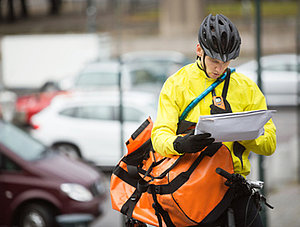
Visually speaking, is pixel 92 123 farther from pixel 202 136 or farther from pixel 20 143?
pixel 202 136

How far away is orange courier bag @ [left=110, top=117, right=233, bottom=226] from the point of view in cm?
283

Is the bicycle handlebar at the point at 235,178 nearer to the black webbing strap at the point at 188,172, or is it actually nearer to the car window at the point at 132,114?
the black webbing strap at the point at 188,172

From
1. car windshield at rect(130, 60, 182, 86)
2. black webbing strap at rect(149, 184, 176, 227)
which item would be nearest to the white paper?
black webbing strap at rect(149, 184, 176, 227)

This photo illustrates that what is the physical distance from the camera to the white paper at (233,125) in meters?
2.62

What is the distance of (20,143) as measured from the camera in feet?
31.2

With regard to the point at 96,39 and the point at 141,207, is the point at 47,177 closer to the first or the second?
the point at 141,207

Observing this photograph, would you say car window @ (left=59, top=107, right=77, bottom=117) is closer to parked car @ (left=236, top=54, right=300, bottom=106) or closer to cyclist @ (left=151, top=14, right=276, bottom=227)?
parked car @ (left=236, top=54, right=300, bottom=106)

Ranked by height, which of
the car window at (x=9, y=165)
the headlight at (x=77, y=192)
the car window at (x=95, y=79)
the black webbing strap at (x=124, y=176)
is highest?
the black webbing strap at (x=124, y=176)

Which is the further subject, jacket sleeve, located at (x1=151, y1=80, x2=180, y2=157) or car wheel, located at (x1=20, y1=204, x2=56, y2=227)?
car wheel, located at (x1=20, y1=204, x2=56, y2=227)

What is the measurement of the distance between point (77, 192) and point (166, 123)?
20.5ft

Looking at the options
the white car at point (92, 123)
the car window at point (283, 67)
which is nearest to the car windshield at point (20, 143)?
the white car at point (92, 123)

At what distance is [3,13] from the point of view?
42750 millimetres

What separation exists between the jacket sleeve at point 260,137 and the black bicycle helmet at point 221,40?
0.28 m

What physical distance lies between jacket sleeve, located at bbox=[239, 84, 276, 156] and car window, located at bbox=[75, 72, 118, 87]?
1580 centimetres
